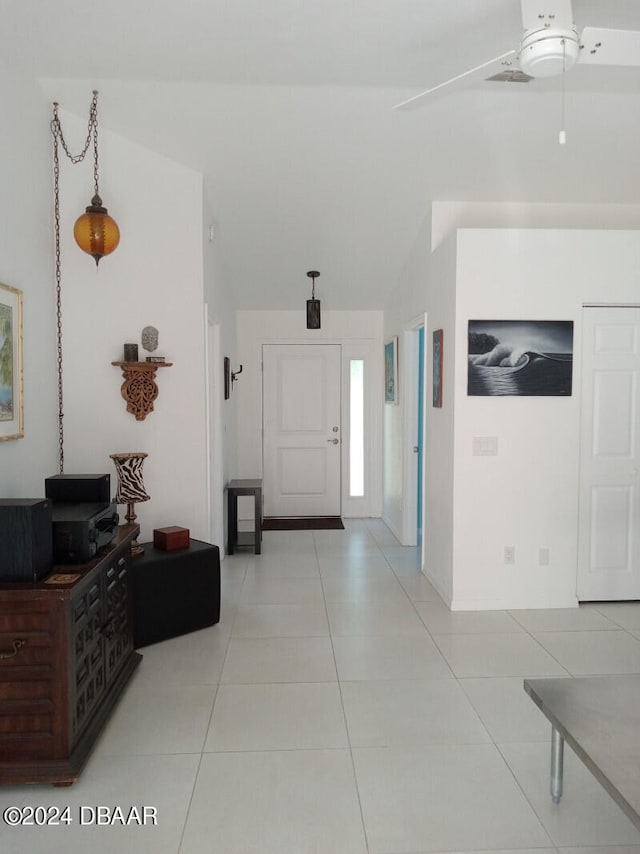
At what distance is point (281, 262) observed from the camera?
5.61 m

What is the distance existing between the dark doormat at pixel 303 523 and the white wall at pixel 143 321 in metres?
2.22

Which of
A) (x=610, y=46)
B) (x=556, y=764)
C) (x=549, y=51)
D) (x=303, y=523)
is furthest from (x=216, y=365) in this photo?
(x=556, y=764)

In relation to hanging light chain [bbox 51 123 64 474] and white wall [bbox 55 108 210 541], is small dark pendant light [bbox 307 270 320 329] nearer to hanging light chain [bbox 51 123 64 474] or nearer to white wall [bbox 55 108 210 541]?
white wall [bbox 55 108 210 541]

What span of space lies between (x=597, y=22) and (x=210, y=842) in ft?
12.1

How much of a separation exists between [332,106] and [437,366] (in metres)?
1.81

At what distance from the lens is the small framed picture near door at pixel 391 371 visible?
5875 mm

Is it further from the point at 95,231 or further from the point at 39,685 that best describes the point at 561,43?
the point at 39,685

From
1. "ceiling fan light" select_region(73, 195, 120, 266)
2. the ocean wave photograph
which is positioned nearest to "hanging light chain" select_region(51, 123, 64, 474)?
"ceiling fan light" select_region(73, 195, 120, 266)

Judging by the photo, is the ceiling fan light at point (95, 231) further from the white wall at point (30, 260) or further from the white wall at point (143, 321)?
the white wall at point (143, 321)

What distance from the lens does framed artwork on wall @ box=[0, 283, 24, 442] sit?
311cm

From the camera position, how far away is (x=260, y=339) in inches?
267

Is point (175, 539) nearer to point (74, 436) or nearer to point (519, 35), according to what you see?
point (74, 436)

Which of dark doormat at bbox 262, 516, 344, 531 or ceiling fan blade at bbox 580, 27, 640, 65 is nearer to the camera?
ceiling fan blade at bbox 580, 27, 640, 65

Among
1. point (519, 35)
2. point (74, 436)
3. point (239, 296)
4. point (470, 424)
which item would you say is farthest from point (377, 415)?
point (519, 35)
